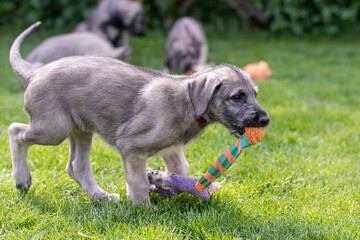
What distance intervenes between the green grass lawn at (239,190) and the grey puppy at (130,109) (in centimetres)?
26

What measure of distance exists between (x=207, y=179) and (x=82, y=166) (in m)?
1.24

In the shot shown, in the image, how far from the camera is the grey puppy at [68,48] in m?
7.97

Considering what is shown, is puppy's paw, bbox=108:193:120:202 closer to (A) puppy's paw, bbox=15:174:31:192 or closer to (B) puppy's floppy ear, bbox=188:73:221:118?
(A) puppy's paw, bbox=15:174:31:192

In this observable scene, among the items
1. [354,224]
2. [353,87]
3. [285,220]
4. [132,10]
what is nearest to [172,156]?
[285,220]

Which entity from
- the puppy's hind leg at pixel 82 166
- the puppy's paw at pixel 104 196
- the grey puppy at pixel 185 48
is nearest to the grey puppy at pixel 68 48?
the grey puppy at pixel 185 48

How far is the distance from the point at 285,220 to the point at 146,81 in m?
1.63

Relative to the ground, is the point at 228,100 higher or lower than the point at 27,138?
higher

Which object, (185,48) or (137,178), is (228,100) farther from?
(185,48)

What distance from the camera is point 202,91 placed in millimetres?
3307

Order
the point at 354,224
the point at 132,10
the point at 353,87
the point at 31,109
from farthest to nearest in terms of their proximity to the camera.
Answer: the point at 132,10 < the point at 353,87 < the point at 31,109 < the point at 354,224

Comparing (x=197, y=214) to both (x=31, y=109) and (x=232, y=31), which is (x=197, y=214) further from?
(x=232, y=31)

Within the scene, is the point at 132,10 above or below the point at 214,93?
below

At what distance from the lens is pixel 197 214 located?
131 inches

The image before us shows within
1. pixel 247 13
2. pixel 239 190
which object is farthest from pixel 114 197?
pixel 247 13
